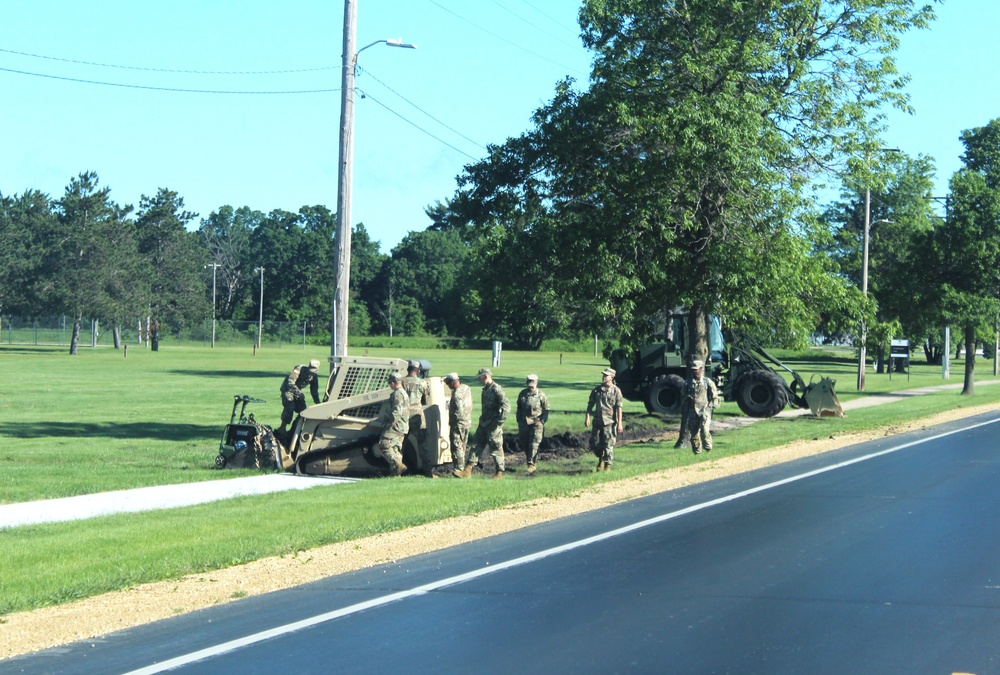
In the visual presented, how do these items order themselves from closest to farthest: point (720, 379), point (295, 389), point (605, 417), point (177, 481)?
point (177, 481)
point (605, 417)
point (295, 389)
point (720, 379)

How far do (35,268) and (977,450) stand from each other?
80611 millimetres

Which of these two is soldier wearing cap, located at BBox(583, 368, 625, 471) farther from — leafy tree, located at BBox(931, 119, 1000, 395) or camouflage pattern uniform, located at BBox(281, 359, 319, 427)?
leafy tree, located at BBox(931, 119, 1000, 395)

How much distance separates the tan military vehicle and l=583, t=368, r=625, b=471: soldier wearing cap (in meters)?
2.47

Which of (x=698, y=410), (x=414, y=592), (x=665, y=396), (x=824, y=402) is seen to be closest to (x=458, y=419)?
Result: (x=698, y=410)

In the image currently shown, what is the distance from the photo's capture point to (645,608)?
866 cm

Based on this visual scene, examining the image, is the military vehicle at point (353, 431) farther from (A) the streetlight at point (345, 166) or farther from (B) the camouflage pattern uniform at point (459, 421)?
(A) the streetlight at point (345, 166)

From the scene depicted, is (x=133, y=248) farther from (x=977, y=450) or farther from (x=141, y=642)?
(x=141, y=642)

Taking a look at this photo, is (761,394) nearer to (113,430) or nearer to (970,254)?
(113,430)

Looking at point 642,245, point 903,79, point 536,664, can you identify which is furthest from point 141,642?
point 903,79

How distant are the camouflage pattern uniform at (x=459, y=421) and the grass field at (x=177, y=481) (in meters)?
0.73

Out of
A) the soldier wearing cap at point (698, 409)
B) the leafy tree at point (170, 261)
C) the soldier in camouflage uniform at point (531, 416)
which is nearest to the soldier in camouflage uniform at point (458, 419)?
the soldier in camouflage uniform at point (531, 416)

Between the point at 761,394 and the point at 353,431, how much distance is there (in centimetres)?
1610

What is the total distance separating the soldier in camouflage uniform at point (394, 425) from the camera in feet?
55.3

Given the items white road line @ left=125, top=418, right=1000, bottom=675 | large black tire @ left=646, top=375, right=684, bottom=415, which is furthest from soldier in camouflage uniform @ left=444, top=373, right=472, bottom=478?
large black tire @ left=646, top=375, right=684, bottom=415
